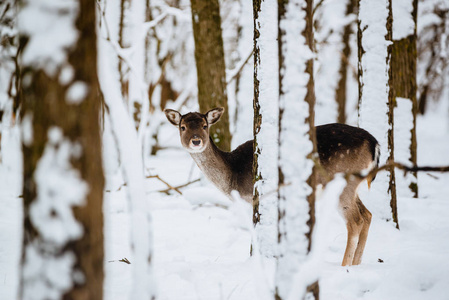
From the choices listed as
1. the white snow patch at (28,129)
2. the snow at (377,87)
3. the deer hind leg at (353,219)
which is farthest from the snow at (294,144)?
the snow at (377,87)

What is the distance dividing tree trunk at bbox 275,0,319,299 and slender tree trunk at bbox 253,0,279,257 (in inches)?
49.6

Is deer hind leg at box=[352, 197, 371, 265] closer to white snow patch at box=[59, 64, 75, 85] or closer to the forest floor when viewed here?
the forest floor

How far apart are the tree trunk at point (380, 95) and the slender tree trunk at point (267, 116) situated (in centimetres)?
224

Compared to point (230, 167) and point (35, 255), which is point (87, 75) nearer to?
point (35, 255)

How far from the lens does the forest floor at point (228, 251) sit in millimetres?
2840

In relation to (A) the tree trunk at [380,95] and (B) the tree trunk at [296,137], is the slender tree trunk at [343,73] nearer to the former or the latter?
(A) the tree trunk at [380,95]

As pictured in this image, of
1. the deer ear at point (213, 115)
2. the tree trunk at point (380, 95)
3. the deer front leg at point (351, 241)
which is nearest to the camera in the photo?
the deer front leg at point (351, 241)

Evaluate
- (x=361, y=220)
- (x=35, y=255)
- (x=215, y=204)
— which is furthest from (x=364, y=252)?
(x=35, y=255)

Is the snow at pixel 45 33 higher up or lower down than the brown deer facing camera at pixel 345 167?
higher up

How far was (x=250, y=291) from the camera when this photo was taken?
9.33 ft

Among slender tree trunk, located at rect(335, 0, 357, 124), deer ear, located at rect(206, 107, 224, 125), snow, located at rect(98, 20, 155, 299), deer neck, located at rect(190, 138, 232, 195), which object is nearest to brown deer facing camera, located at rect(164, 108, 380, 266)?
deer neck, located at rect(190, 138, 232, 195)

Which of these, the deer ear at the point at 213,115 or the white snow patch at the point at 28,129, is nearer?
the white snow patch at the point at 28,129

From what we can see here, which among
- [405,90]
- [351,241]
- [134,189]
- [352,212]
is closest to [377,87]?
[405,90]

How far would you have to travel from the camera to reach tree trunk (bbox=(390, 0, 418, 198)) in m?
6.47
